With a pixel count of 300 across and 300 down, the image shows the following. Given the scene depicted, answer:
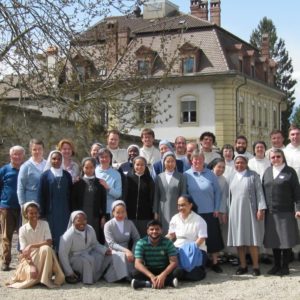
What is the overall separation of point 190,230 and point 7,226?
9.06 feet

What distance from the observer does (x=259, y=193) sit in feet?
28.9

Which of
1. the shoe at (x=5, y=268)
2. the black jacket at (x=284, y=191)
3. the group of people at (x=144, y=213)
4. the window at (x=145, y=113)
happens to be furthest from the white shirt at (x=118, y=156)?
the window at (x=145, y=113)

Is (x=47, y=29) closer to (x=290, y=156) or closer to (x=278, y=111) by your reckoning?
(x=290, y=156)

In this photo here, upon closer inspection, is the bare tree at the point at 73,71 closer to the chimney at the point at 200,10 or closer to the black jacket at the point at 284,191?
the black jacket at the point at 284,191

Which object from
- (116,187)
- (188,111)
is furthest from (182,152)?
(188,111)

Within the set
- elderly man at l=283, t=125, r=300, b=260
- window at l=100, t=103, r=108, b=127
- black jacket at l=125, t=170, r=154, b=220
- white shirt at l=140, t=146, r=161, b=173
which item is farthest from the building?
black jacket at l=125, t=170, r=154, b=220

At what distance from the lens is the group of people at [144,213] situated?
827 centimetres

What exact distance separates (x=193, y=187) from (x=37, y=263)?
253 cm

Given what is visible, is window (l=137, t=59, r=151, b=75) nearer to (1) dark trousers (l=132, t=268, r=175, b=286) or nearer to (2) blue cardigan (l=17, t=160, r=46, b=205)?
(2) blue cardigan (l=17, t=160, r=46, b=205)

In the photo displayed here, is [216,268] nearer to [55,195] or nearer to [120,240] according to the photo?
[120,240]

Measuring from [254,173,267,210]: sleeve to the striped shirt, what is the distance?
1.46m

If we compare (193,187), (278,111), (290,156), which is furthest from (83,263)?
(278,111)

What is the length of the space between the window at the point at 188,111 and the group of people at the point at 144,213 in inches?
1076

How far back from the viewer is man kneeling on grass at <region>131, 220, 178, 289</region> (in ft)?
26.6
